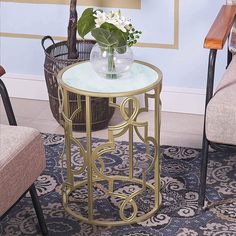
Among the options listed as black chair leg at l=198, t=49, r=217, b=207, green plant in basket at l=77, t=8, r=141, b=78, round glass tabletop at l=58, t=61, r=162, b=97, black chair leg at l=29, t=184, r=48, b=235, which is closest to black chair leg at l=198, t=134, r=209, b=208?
black chair leg at l=198, t=49, r=217, b=207

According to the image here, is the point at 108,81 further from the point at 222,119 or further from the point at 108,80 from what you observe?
the point at 222,119

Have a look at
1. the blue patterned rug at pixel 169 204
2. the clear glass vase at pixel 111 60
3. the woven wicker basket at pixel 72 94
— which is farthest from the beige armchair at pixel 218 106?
the woven wicker basket at pixel 72 94

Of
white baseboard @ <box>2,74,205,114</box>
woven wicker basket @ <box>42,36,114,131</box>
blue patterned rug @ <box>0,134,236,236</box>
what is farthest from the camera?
white baseboard @ <box>2,74,205,114</box>

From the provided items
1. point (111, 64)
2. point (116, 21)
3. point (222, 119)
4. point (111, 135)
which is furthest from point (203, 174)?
point (116, 21)

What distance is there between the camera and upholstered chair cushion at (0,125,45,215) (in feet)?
6.01

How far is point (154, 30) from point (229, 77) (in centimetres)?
86

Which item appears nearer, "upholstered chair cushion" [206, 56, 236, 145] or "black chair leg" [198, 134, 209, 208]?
"upholstered chair cushion" [206, 56, 236, 145]

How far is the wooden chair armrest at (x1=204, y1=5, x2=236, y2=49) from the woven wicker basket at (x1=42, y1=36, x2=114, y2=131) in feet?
2.28

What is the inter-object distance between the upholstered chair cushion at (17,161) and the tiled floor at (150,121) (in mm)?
990

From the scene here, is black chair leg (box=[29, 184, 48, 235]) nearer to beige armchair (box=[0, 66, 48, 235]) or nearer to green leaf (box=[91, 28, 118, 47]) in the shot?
beige armchair (box=[0, 66, 48, 235])

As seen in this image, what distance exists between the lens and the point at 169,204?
7.93 ft

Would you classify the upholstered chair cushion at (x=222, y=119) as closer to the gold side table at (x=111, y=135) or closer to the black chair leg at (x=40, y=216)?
the gold side table at (x=111, y=135)

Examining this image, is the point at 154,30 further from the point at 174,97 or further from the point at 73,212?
the point at 73,212

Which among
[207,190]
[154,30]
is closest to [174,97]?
A: [154,30]
